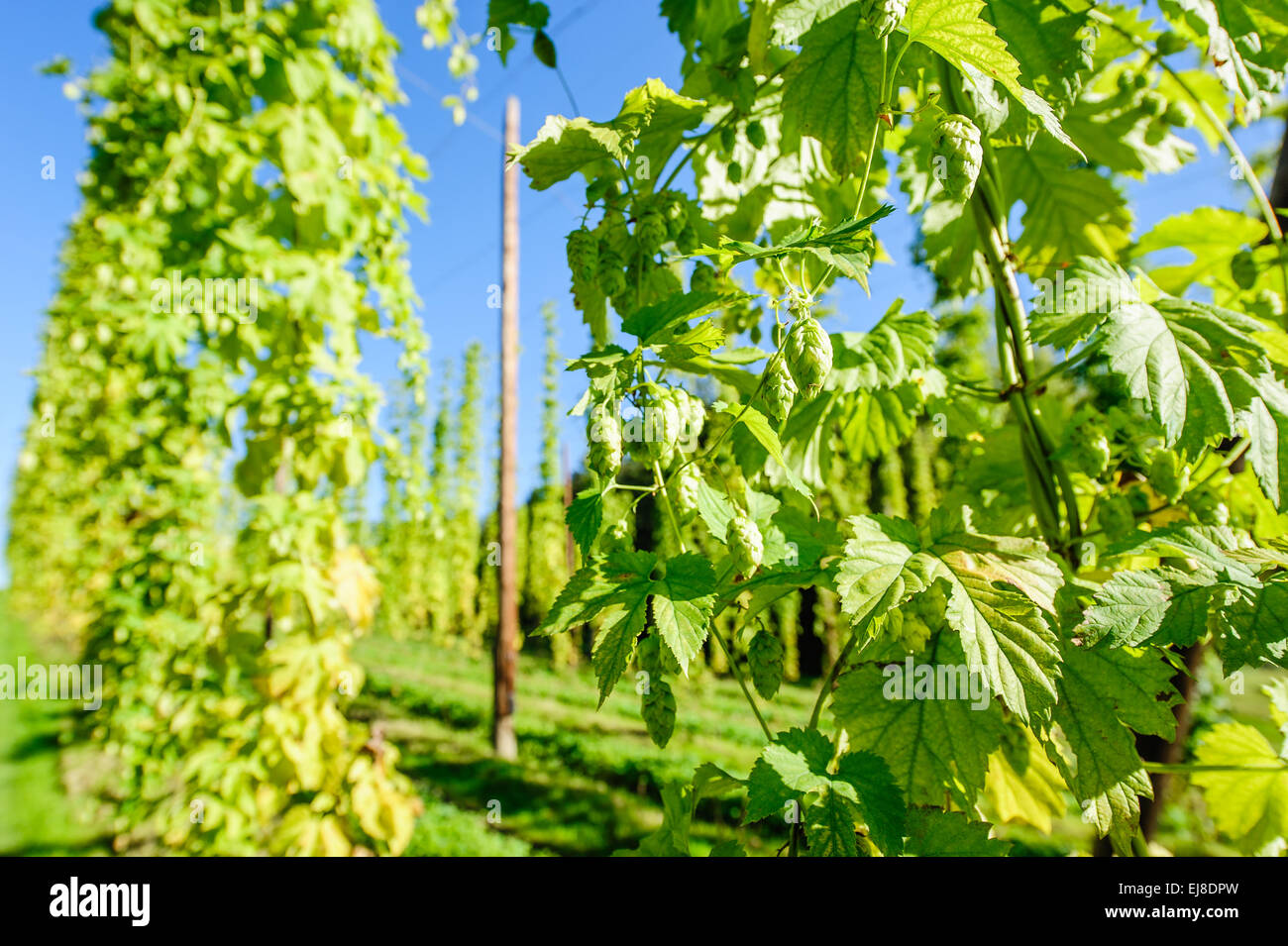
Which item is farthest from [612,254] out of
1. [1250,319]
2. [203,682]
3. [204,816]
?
[203,682]

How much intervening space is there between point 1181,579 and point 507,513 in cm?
858

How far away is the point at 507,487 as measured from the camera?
9.13 meters

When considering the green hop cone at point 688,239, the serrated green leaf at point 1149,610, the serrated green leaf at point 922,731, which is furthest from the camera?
the green hop cone at point 688,239

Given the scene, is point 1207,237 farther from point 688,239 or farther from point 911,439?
point 688,239

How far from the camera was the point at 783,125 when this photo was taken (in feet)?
3.47

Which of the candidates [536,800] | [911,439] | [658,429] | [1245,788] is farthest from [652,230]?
[536,800]

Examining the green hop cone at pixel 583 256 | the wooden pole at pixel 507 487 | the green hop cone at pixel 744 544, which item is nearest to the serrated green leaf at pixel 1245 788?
the green hop cone at pixel 744 544

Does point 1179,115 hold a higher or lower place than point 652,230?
higher

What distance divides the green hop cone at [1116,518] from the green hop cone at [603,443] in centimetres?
79

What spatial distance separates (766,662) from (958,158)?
62cm

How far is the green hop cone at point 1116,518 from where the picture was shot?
1040 mm

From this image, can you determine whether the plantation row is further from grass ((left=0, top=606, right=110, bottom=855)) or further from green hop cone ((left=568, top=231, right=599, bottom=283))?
grass ((left=0, top=606, right=110, bottom=855))

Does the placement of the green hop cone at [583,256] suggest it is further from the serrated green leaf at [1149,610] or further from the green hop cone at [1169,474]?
the green hop cone at [1169,474]

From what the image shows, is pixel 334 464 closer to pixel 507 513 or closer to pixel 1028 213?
pixel 1028 213
